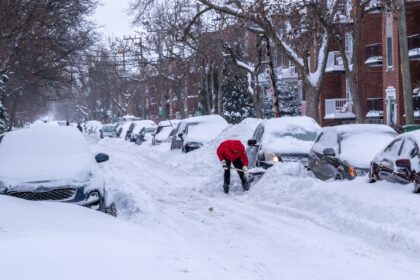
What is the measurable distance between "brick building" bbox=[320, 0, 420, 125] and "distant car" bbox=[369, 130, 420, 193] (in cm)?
1301

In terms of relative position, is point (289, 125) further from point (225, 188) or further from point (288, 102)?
point (288, 102)

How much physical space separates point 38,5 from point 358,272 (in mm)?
18974

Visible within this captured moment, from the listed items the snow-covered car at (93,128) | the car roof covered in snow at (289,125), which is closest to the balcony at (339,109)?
the car roof covered in snow at (289,125)

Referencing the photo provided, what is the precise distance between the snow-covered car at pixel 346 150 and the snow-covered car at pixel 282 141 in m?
0.93

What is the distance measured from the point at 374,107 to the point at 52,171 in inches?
1387

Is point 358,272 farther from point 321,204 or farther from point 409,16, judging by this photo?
point 409,16

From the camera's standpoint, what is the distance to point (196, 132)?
3027 cm

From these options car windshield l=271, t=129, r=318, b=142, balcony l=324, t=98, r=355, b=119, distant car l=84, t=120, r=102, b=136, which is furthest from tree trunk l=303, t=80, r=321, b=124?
distant car l=84, t=120, r=102, b=136

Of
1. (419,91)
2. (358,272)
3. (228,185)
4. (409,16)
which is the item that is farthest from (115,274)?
(409,16)

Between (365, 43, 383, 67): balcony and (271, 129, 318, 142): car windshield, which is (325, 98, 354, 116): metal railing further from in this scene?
(271, 129, 318, 142): car windshield

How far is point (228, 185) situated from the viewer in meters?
16.6

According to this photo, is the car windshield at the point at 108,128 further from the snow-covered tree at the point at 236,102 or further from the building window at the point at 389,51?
the building window at the point at 389,51

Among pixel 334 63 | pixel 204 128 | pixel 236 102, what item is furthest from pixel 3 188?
pixel 236 102

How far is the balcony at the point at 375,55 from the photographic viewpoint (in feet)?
132
